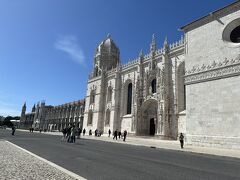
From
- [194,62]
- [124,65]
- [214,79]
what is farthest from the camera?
[124,65]

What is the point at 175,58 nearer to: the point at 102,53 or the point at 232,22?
the point at 232,22

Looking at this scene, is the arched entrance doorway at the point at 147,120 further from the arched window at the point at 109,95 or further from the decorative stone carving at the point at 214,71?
the decorative stone carving at the point at 214,71

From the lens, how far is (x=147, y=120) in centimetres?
3616

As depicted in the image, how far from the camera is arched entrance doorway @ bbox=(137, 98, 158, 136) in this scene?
35500 mm

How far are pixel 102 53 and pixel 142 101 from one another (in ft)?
71.4

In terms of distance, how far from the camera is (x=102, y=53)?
52656mm

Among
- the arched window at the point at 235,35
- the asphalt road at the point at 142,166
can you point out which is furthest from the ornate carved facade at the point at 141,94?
the asphalt road at the point at 142,166

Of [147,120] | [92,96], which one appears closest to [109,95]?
[92,96]

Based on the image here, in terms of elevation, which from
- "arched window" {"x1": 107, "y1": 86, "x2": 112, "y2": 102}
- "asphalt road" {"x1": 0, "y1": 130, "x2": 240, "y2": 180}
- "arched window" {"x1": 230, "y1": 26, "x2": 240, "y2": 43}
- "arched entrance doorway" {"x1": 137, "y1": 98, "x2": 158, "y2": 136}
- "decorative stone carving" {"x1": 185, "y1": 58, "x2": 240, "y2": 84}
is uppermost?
"arched window" {"x1": 230, "y1": 26, "x2": 240, "y2": 43}

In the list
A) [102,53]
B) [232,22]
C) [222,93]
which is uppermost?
[102,53]

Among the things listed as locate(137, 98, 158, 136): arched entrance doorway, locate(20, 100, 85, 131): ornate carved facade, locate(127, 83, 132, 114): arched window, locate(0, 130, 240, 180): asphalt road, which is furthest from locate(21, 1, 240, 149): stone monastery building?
→ locate(20, 100, 85, 131): ornate carved facade

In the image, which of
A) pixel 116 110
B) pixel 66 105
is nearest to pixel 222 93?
pixel 116 110

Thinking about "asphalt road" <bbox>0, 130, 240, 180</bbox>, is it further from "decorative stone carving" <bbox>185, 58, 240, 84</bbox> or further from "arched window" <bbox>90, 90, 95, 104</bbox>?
"arched window" <bbox>90, 90, 95, 104</bbox>

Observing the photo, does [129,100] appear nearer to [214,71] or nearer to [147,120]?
[147,120]
